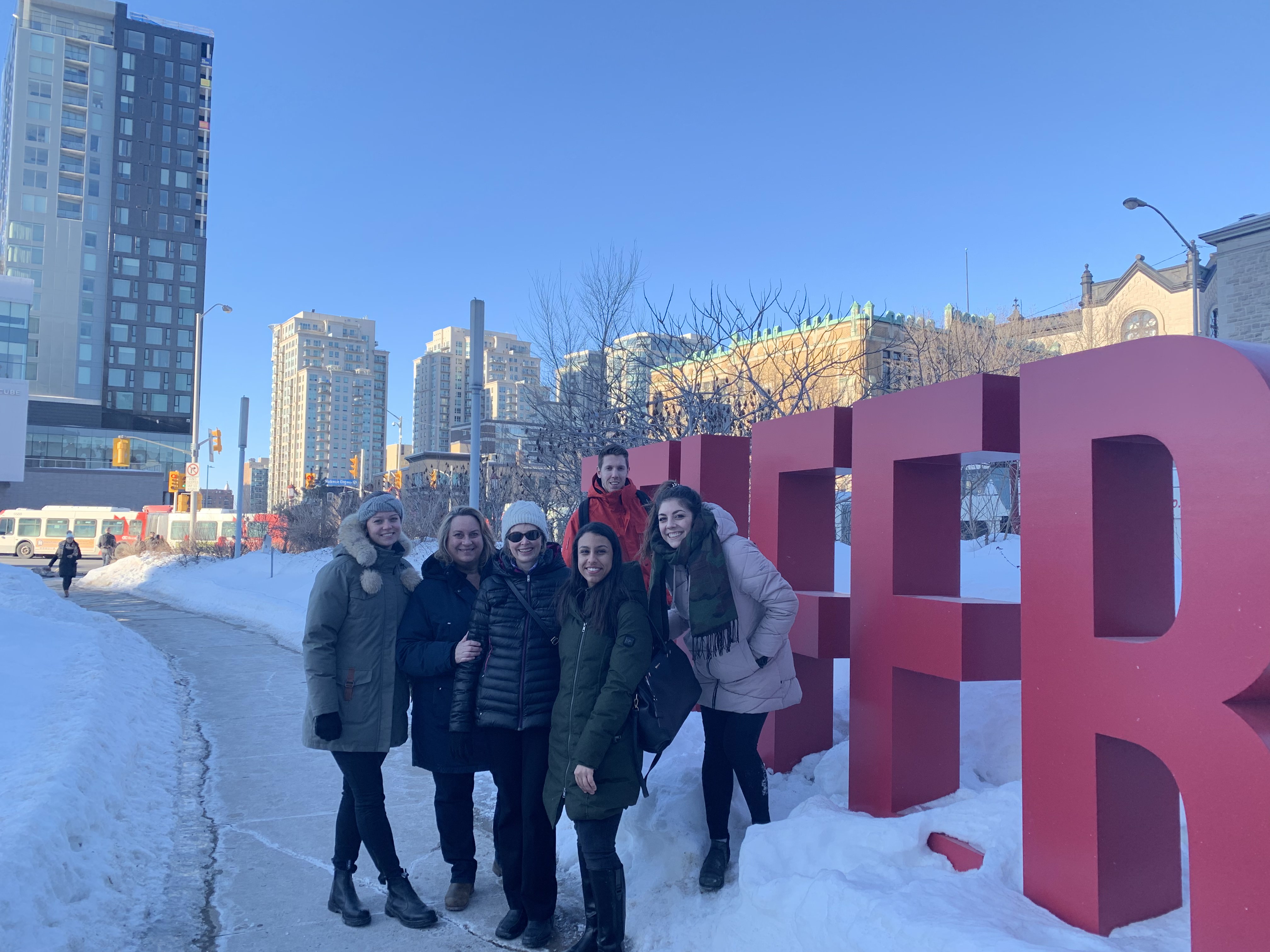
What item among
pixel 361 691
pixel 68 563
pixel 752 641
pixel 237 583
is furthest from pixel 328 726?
pixel 68 563

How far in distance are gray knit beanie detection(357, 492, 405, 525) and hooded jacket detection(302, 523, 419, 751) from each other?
0.05 metres

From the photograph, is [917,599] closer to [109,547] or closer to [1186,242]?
[1186,242]

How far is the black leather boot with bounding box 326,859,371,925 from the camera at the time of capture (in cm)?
414

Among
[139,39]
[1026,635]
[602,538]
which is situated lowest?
[1026,635]

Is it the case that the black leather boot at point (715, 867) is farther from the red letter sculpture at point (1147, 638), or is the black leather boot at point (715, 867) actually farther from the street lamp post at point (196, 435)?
the street lamp post at point (196, 435)

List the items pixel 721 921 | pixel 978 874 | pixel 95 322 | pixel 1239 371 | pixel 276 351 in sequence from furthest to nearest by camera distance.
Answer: pixel 276 351, pixel 95 322, pixel 721 921, pixel 978 874, pixel 1239 371

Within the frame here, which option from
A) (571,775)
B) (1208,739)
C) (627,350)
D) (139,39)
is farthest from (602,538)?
(139,39)

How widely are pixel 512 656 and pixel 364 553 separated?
922 millimetres

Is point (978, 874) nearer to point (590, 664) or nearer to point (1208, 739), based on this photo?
point (1208, 739)

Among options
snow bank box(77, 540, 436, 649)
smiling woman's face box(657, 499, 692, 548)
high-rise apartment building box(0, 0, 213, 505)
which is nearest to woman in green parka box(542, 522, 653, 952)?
smiling woman's face box(657, 499, 692, 548)

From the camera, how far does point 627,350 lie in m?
15.2

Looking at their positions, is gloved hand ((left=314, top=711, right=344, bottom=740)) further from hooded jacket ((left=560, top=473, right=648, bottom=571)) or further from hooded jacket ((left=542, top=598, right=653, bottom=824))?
hooded jacket ((left=560, top=473, right=648, bottom=571))

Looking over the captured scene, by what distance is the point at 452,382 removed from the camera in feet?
259

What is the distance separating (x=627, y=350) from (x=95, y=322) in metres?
85.4
